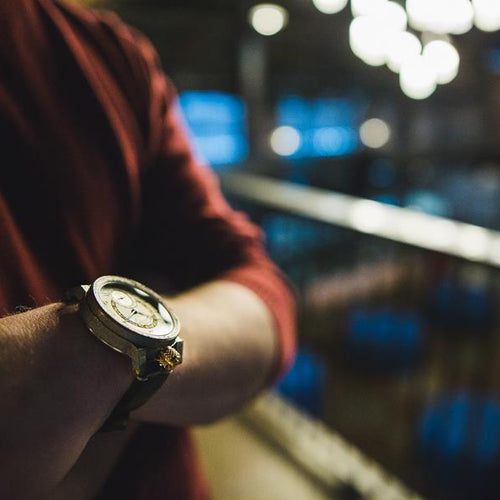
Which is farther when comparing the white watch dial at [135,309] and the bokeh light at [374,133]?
the bokeh light at [374,133]

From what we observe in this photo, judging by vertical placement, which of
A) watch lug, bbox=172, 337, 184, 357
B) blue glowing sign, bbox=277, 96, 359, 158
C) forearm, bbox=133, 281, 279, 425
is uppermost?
watch lug, bbox=172, 337, 184, 357

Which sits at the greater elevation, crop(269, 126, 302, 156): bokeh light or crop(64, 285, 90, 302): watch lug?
crop(64, 285, 90, 302): watch lug

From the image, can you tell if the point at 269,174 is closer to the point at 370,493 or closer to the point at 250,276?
the point at 370,493

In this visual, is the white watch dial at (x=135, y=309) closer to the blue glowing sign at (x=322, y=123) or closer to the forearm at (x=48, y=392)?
the forearm at (x=48, y=392)

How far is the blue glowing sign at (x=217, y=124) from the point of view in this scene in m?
7.35

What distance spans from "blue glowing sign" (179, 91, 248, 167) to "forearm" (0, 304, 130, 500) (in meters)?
6.79

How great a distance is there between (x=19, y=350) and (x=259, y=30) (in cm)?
736

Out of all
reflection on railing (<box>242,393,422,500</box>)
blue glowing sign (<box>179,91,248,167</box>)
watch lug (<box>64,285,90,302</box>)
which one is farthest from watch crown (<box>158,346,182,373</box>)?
blue glowing sign (<box>179,91,248,167</box>)

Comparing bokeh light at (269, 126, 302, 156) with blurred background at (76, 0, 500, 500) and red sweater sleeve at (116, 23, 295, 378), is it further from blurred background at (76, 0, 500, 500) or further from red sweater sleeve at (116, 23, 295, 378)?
red sweater sleeve at (116, 23, 295, 378)

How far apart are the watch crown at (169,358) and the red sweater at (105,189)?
163 millimetres

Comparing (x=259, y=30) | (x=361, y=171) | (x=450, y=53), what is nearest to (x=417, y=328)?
(x=450, y=53)

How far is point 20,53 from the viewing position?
74 cm

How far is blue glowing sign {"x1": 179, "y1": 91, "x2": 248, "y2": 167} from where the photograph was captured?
24.1 feet

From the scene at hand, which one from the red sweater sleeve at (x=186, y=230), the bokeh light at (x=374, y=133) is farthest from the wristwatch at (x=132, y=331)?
the bokeh light at (x=374, y=133)
